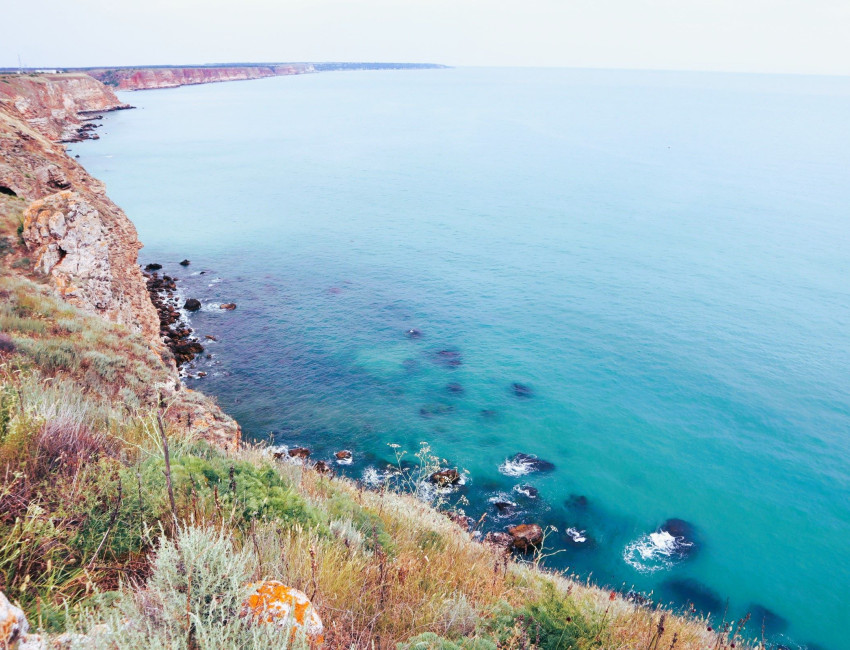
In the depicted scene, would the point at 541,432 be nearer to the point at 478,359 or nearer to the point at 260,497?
the point at 478,359

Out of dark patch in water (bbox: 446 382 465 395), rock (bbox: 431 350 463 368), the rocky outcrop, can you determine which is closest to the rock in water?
dark patch in water (bbox: 446 382 465 395)

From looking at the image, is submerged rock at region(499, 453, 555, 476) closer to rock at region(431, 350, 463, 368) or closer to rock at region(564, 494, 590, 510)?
rock at region(564, 494, 590, 510)

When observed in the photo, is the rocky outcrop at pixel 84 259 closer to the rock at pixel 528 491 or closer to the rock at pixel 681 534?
the rock at pixel 528 491

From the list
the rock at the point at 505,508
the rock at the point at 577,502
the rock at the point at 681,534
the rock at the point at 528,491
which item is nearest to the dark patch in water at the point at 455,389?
the rock at the point at 528,491

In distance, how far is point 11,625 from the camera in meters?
2.78

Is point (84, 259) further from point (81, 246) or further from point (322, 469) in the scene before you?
point (322, 469)

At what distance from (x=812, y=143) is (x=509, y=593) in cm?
13450

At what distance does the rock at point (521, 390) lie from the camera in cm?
2991

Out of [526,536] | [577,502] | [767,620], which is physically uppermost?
[526,536]

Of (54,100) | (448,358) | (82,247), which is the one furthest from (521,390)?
(54,100)

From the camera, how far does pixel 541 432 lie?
27.1 meters

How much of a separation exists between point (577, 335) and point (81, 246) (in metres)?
30.2

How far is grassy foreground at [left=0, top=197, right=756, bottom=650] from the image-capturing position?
10.9 feet

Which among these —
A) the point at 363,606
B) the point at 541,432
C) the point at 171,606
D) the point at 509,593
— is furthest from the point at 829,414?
the point at 171,606
